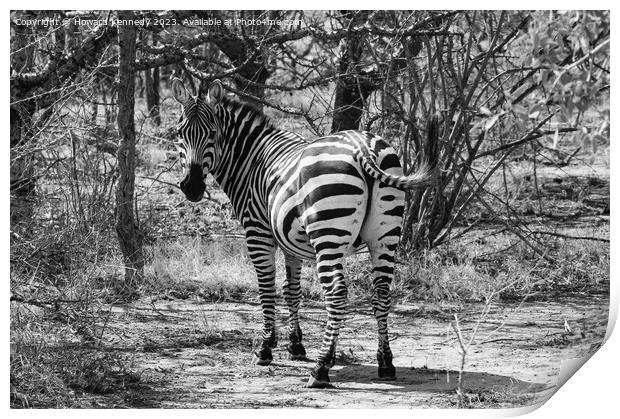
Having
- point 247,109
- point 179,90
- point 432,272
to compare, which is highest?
point 179,90

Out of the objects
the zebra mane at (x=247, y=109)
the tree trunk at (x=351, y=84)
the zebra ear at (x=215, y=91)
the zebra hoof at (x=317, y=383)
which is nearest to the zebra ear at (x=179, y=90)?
the zebra ear at (x=215, y=91)

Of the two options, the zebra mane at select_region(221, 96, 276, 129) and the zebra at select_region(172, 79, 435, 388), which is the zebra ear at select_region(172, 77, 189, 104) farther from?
the zebra mane at select_region(221, 96, 276, 129)

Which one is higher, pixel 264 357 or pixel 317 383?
pixel 264 357

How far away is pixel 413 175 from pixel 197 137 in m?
1.89

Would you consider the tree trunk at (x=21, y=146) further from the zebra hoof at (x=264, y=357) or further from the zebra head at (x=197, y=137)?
the zebra hoof at (x=264, y=357)

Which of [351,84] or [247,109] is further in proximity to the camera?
[351,84]

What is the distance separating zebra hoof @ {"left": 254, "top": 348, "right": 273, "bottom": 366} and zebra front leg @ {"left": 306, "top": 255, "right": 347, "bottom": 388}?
75cm

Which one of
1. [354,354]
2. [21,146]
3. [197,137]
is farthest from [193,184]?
[354,354]

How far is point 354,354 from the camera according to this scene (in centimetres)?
791

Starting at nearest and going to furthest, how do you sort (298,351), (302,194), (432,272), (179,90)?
(302,194) < (298,351) < (179,90) < (432,272)

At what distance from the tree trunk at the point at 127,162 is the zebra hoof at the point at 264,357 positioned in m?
1.85

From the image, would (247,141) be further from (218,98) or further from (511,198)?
(511,198)

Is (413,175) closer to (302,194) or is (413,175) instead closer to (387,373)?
(302,194)

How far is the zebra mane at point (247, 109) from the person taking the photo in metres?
8.23
